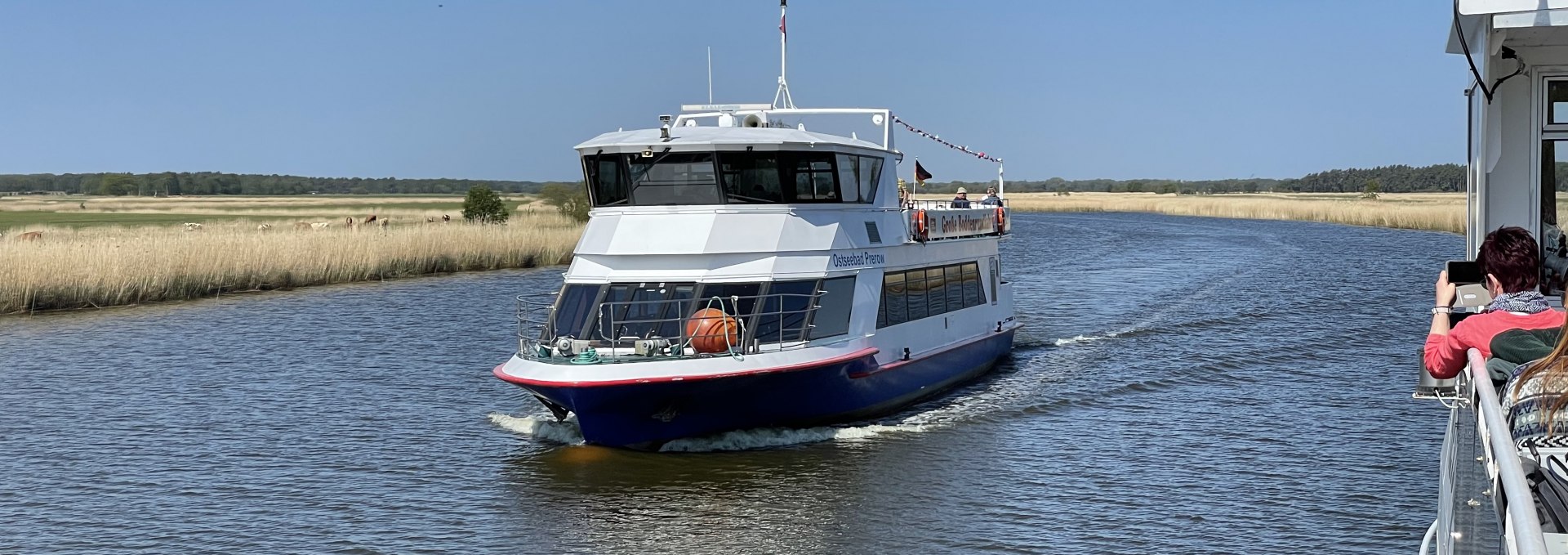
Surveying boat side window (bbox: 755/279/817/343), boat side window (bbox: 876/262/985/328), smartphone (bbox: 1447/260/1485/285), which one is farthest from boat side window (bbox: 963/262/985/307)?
smartphone (bbox: 1447/260/1485/285)

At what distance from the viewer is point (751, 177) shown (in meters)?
15.5

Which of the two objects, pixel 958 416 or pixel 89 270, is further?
pixel 89 270

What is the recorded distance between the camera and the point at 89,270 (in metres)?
31.1

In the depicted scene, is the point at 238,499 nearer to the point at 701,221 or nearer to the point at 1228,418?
the point at 701,221

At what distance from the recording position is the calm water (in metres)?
12.2

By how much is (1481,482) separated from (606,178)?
11.7 metres

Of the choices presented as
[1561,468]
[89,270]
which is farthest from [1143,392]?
[89,270]

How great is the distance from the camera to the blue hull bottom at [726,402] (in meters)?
14.0

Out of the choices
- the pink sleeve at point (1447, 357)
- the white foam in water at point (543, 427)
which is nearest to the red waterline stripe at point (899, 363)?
the white foam in water at point (543, 427)

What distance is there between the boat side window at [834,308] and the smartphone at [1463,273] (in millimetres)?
7938

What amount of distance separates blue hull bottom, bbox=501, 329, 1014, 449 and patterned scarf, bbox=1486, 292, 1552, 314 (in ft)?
26.3

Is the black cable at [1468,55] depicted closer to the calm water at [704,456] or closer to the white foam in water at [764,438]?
the calm water at [704,456]

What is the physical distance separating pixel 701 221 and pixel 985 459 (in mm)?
3909

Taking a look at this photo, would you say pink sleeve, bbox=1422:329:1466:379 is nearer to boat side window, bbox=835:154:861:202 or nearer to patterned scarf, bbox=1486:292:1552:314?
patterned scarf, bbox=1486:292:1552:314
